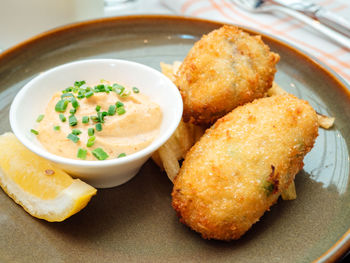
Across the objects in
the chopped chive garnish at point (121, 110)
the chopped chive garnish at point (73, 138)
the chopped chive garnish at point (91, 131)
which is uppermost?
the chopped chive garnish at point (121, 110)

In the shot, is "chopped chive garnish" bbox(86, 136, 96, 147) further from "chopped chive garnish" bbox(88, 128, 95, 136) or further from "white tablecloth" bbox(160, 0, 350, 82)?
"white tablecloth" bbox(160, 0, 350, 82)

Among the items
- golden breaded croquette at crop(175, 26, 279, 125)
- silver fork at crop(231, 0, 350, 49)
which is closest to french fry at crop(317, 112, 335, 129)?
golden breaded croquette at crop(175, 26, 279, 125)

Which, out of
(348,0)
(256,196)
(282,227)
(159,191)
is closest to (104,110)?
(159,191)

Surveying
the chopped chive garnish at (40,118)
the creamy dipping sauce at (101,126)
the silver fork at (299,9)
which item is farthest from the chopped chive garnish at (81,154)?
the silver fork at (299,9)

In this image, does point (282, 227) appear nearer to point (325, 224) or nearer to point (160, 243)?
point (325, 224)

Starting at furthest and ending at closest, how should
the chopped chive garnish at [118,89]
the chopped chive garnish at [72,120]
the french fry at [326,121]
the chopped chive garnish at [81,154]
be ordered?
the french fry at [326,121] < the chopped chive garnish at [118,89] < the chopped chive garnish at [72,120] < the chopped chive garnish at [81,154]

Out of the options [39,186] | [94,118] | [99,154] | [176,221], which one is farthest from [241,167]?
[39,186]

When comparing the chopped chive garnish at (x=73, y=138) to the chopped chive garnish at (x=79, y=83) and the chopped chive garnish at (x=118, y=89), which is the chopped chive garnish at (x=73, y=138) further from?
the chopped chive garnish at (x=79, y=83)
